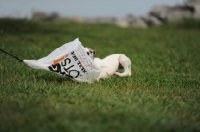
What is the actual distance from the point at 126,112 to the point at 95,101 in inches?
20.8

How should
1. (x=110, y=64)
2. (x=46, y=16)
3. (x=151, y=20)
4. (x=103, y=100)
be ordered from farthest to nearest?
(x=46, y=16) → (x=151, y=20) → (x=110, y=64) → (x=103, y=100)

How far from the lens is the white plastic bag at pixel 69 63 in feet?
13.6

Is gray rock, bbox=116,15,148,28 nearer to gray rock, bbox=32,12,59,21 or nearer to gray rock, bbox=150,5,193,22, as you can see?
gray rock, bbox=150,5,193,22

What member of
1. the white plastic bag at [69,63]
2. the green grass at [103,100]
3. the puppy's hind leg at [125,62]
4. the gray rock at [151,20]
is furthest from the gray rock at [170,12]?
the white plastic bag at [69,63]

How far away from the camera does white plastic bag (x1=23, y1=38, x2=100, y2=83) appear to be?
4137 mm

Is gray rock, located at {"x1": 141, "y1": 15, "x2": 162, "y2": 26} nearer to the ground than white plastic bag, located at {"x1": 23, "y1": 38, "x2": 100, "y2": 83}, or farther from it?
farther from it

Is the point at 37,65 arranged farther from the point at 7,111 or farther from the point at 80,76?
the point at 7,111

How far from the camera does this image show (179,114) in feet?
10.9

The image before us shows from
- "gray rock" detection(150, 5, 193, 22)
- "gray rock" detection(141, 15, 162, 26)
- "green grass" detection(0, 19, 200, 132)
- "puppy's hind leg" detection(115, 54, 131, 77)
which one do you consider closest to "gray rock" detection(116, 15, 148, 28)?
"gray rock" detection(141, 15, 162, 26)

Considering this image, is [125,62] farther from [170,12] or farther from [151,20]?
[170,12]

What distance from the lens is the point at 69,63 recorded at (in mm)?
4230

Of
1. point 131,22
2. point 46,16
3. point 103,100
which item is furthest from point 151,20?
point 103,100

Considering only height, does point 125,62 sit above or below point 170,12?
below

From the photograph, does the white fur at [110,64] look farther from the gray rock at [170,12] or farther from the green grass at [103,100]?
the gray rock at [170,12]
